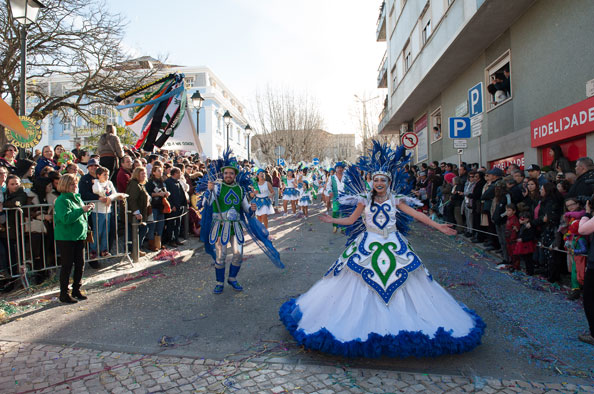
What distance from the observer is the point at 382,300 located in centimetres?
389

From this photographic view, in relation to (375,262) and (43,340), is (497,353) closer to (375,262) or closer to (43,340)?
(375,262)

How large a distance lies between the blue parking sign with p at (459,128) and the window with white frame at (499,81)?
213cm

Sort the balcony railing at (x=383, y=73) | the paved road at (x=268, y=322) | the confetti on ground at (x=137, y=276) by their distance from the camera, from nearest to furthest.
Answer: the paved road at (x=268, y=322)
the confetti on ground at (x=137, y=276)
the balcony railing at (x=383, y=73)

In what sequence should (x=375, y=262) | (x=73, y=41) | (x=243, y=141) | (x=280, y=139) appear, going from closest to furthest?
(x=375, y=262) < (x=73, y=41) < (x=280, y=139) < (x=243, y=141)

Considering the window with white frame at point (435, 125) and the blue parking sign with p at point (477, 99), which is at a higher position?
the window with white frame at point (435, 125)

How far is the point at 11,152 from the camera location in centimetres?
811

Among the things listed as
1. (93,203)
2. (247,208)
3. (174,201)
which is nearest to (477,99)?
(247,208)

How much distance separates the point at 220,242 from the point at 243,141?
197 feet

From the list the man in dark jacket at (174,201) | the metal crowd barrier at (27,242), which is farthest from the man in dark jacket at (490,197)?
the metal crowd barrier at (27,242)

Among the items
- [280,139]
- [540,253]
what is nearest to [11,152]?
[540,253]

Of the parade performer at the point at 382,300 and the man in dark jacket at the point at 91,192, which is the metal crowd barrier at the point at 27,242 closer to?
the man in dark jacket at the point at 91,192

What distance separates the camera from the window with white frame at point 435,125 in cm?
1953

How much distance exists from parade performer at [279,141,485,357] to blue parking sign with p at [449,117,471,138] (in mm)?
6317

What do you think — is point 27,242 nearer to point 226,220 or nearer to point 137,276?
point 137,276
